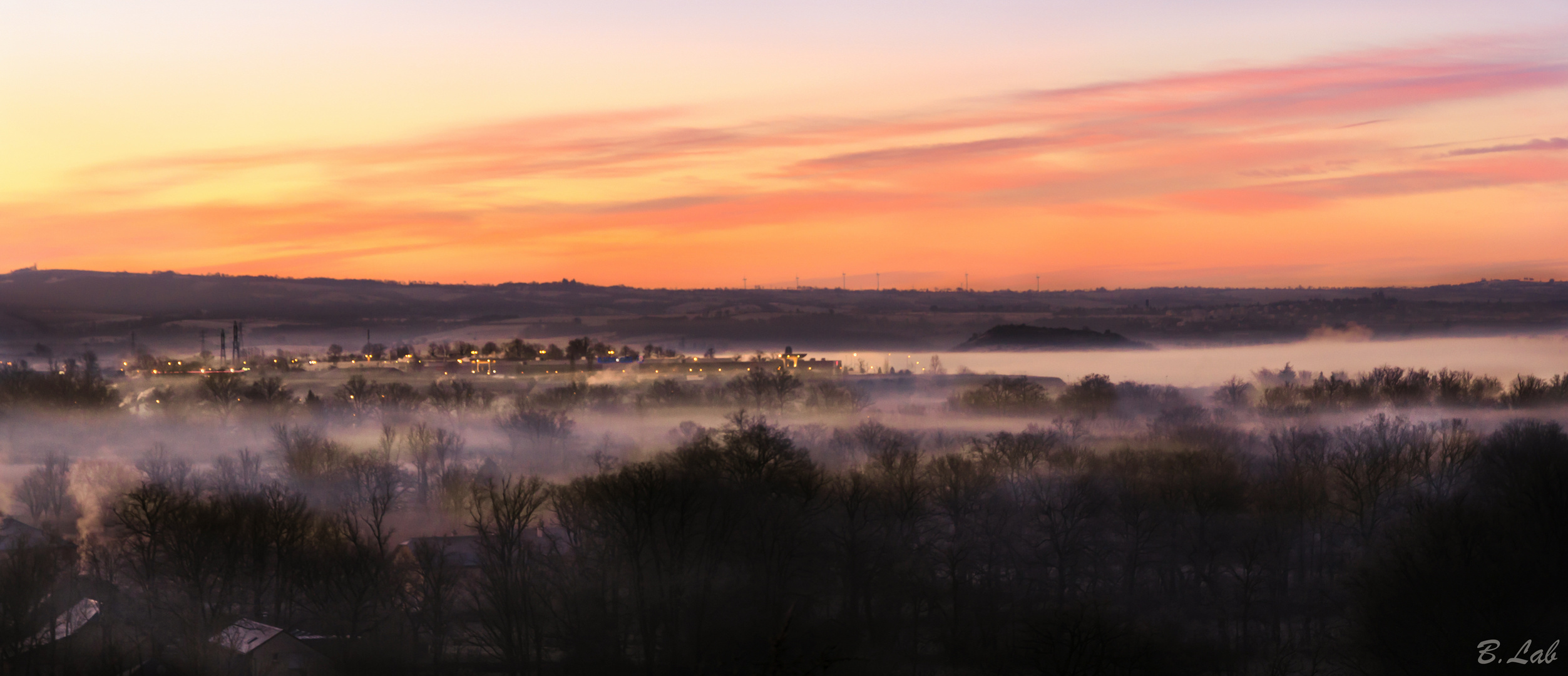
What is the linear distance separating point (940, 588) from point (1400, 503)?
38235 mm

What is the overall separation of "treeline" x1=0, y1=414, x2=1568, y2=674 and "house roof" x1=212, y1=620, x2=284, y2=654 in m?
0.76

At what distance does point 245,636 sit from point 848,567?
33.7 meters

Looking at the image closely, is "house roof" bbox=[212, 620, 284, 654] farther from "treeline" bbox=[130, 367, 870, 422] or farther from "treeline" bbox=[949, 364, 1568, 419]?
"treeline" bbox=[949, 364, 1568, 419]

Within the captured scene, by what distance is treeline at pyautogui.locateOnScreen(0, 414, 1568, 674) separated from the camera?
64.7 metres

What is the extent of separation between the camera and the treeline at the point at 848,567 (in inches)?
2547

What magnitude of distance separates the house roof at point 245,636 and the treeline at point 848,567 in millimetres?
764

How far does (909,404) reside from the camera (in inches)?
6737

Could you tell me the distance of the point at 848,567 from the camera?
7788 cm

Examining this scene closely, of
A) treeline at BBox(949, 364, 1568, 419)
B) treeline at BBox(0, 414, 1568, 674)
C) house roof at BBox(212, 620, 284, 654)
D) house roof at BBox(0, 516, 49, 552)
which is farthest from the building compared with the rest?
treeline at BBox(949, 364, 1568, 419)

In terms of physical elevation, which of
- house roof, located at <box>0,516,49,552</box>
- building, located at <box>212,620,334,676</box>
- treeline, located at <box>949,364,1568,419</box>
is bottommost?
building, located at <box>212,620,334,676</box>

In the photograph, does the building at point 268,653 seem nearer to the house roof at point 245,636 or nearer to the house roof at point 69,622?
the house roof at point 245,636

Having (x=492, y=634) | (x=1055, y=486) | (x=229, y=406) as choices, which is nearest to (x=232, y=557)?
(x=492, y=634)

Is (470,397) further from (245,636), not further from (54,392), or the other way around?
(245,636)

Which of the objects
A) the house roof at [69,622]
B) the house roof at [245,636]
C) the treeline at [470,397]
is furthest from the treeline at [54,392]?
the house roof at [245,636]
